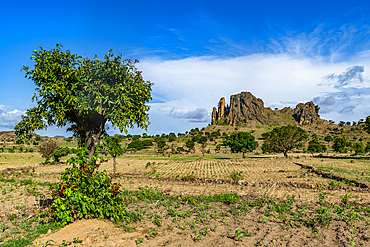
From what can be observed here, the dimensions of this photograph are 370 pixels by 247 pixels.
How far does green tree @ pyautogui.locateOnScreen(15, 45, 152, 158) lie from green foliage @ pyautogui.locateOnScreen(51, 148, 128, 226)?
1.49 metres

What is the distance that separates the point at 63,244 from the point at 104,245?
1.01 m

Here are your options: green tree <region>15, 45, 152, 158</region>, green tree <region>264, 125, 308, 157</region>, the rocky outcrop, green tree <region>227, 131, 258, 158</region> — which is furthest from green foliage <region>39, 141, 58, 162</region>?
A: the rocky outcrop

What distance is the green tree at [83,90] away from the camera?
675 centimetres

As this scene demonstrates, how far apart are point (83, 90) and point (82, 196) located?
3.32m

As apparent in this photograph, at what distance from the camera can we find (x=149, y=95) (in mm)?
7730

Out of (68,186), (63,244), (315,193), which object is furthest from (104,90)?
(315,193)

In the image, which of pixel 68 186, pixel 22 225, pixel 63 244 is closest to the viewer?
pixel 63 244

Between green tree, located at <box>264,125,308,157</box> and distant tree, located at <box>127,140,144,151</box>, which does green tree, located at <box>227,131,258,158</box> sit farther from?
distant tree, located at <box>127,140,144,151</box>

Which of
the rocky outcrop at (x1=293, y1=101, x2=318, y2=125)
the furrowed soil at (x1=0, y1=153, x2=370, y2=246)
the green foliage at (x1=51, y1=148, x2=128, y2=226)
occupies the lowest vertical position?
the furrowed soil at (x1=0, y1=153, x2=370, y2=246)

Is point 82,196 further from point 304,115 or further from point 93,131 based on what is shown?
point 304,115

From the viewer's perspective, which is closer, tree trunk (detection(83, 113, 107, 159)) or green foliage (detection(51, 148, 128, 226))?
green foliage (detection(51, 148, 128, 226))

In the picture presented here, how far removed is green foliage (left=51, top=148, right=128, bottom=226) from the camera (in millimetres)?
6496

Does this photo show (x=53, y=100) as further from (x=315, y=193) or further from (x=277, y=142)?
(x=277, y=142)

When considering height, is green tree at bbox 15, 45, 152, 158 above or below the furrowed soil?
above
